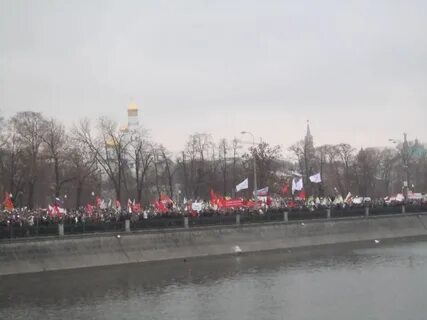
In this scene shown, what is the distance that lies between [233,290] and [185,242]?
711 inches

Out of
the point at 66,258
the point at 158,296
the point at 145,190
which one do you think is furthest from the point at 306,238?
the point at 145,190

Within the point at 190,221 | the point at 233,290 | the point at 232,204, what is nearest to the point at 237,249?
the point at 190,221

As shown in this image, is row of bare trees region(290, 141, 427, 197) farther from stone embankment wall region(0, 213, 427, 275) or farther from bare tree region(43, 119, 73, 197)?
bare tree region(43, 119, 73, 197)

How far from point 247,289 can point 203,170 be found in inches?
2330

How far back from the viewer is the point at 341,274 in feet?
120

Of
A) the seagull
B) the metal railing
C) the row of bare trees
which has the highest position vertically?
the row of bare trees

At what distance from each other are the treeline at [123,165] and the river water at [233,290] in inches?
1187

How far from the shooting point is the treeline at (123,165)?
70750 mm

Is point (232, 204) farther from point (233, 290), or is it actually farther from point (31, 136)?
point (233, 290)

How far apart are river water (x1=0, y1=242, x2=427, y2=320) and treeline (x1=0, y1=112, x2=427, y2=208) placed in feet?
98.9

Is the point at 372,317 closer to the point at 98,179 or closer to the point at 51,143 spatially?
the point at 51,143

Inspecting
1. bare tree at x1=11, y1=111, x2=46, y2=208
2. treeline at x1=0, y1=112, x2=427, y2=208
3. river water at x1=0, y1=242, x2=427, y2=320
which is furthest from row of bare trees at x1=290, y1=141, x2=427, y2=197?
river water at x1=0, y1=242, x2=427, y2=320

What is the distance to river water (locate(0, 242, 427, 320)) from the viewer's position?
25.6m

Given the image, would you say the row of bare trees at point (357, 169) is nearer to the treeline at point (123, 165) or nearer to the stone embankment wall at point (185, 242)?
the treeline at point (123, 165)
